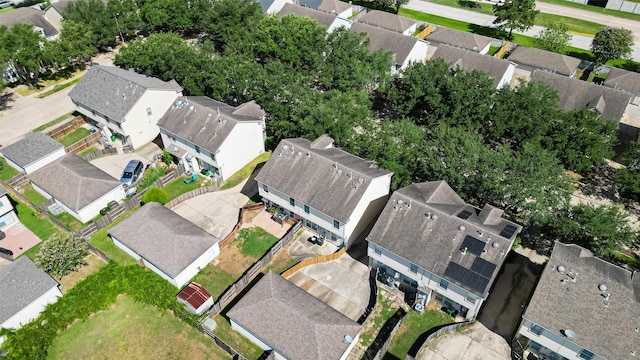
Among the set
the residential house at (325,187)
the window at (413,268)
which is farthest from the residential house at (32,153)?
the window at (413,268)

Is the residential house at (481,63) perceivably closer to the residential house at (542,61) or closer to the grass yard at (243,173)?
the residential house at (542,61)

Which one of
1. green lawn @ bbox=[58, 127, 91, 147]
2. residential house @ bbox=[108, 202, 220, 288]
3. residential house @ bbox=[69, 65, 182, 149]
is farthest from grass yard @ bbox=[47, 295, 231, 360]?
green lawn @ bbox=[58, 127, 91, 147]

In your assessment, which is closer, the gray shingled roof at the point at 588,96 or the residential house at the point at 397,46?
the gray shingled roof at the point at 588,96

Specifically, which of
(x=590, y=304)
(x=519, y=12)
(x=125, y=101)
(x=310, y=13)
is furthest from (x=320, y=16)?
(x=590, y=304)

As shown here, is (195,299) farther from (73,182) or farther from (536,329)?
(536,329)

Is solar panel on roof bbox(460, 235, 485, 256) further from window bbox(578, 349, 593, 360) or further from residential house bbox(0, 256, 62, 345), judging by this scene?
Answer: residential house bbox(0, 256, 62, 345)

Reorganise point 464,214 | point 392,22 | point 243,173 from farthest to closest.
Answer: point 392,22 → point 243,173 → point 464,214

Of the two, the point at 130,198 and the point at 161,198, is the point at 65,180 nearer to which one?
the point at 130,198
